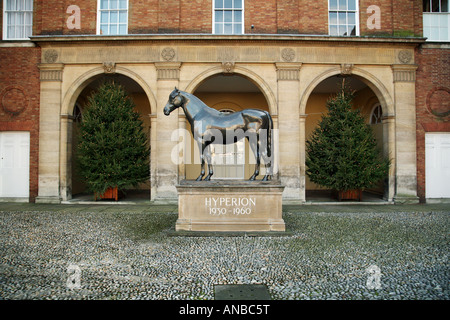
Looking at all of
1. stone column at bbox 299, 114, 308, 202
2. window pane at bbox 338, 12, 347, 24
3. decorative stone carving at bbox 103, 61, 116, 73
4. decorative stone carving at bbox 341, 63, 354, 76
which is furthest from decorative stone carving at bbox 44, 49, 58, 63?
window pane at bbox 338, 12, 347, 24

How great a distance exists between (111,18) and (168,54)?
294 cm

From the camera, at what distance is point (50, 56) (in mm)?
10984

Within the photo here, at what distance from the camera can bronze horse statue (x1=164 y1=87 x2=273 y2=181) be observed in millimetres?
6469

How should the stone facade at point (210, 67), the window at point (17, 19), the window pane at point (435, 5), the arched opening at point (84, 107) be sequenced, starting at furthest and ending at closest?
the arched opening at point (84, 107), the window pane at point (435, 5), the window at point (17, 19), the stone facade at point (210, 67)

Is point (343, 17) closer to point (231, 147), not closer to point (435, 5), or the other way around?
point (435, 5)

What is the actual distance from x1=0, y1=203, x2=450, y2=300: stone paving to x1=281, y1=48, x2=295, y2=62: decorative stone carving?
6.28 metres

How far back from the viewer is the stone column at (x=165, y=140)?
10.7m

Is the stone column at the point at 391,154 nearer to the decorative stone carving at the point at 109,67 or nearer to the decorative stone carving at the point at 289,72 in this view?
the decorative stone carving at the point at 289,72

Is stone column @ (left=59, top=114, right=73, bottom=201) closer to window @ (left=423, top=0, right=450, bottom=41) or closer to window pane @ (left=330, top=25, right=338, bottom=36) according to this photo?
window pane @ (left=330, top=25, right=338, bottom=36)

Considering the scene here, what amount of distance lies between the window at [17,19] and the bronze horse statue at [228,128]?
9.37 m

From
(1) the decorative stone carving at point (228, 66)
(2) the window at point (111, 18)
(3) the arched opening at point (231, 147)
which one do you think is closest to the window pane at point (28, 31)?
(2) the window at point (111, 18)

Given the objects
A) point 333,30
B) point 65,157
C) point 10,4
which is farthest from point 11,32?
point 333,30
